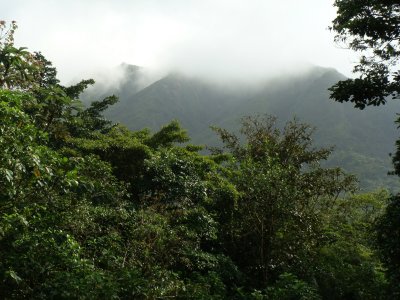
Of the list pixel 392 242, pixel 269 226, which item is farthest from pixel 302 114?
pixel 392 242

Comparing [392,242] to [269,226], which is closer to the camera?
[392,242]

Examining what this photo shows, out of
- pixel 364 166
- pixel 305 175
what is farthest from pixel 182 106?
pixel 305 175

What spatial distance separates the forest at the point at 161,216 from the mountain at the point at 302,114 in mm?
90504

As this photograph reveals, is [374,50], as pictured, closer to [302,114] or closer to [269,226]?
[269,226]

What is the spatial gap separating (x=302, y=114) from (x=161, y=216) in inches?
6059

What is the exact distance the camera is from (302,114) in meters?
158

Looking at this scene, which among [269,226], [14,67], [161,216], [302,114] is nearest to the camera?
[14,67]

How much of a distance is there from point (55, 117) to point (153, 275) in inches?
153

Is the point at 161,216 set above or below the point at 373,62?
below

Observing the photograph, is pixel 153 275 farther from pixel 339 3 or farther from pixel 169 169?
pixel 339 3

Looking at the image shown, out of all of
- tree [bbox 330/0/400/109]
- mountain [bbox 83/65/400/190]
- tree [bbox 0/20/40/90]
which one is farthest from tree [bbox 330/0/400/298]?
mountain [bbox 83/65/400/190]

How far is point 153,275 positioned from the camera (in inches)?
324

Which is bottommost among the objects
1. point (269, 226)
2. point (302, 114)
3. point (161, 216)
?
point (161, 216)

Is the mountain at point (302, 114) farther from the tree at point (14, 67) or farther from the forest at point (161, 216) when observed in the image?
the tree at point (14, 67)
